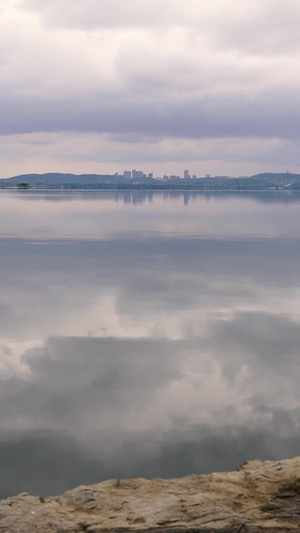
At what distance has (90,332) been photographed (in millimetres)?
19859

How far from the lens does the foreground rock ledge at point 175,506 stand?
27.0 ft

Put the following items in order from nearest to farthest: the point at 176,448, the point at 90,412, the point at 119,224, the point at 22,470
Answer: the point at 22,470
the point at 176,448
the point at 90,412
the point at 119,224

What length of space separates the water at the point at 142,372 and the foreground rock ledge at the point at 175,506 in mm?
838

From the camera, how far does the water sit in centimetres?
1147

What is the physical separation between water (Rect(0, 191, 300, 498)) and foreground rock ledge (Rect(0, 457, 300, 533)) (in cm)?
84

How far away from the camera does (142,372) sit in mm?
15953

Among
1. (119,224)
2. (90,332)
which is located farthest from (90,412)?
Result: (119,224)

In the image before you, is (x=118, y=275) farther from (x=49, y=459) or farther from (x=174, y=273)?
(x=49, y=459)

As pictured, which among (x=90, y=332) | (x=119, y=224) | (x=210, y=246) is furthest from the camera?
(x=119, y=224)

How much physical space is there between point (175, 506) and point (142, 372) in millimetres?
7141

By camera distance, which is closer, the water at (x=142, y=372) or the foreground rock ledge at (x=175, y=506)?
the foreground rock ledge at (x=175, y=506)

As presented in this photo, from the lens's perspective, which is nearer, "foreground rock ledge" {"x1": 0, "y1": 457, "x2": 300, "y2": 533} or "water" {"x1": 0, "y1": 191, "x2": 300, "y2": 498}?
"foreground rock ledge" {"x1": 0, "y1": 457, "x2": 300, "y2": 533}

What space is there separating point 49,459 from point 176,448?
108 inches

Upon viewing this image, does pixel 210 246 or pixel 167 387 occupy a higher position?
pixel 210 246
